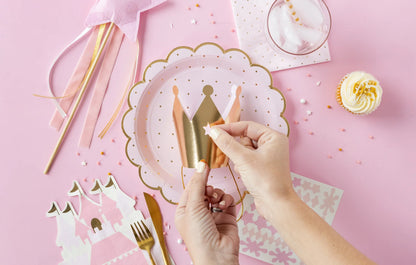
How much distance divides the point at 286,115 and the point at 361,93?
0.59ft

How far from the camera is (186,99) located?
2.51 ft

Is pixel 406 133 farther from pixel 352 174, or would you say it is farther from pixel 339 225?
pixel 339 225

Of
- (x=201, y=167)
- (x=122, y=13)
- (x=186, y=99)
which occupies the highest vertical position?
(x=122, y=13)

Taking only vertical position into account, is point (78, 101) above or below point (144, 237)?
above

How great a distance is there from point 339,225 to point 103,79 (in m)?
0.72

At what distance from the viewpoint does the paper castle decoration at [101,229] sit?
0.78 meters

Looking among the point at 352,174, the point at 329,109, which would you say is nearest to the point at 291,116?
the point at 329,109

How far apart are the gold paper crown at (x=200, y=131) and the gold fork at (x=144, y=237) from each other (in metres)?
0.20

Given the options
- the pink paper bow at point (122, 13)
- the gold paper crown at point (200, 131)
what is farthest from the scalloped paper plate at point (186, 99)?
the pink paper bow at point (122, 13)

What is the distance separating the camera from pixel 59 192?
0.80 m

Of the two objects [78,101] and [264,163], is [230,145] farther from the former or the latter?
[78,101]

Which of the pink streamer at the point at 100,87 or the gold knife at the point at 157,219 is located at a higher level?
the pink streamer at the point at 100,87

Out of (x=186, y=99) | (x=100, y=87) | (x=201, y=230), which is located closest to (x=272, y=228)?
(x=201, y=230)

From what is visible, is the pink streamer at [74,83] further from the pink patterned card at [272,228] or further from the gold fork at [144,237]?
the pink patterned card at [272,228]
